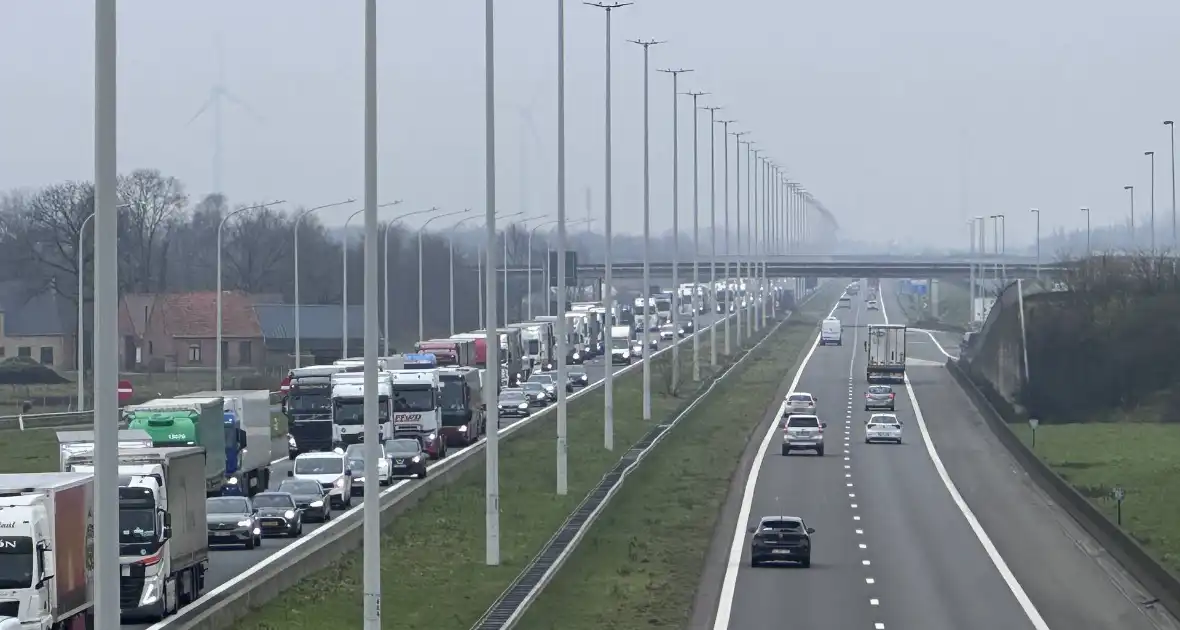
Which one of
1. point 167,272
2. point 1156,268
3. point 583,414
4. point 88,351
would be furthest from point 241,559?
point 167,272

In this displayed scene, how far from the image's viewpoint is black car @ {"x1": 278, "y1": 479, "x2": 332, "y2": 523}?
1890 inches

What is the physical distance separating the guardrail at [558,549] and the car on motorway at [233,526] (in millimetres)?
5980

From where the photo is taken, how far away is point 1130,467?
218 ft

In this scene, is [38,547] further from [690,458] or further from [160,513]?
[690,458]

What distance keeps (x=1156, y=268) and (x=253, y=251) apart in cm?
6027

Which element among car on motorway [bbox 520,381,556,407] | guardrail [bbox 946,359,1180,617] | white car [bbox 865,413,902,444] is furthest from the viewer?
car on motorway [bbox 520,381,556,407]

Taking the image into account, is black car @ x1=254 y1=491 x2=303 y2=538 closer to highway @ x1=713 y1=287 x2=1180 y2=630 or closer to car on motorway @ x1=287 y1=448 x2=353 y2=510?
car on motorway @ x1=287 y1=448 x2=353 y2=510

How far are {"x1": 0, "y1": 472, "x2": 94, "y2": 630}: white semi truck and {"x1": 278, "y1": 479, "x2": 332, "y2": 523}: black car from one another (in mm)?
19585

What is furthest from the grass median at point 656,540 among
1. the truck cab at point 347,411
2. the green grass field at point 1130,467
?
the green grass field at point 1130,467

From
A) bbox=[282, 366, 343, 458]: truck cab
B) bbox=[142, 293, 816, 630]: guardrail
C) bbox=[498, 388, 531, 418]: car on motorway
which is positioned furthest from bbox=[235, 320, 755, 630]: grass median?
bbox=[498, 388, 531, 418]: car on motorway

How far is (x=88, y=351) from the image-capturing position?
Result: 107m

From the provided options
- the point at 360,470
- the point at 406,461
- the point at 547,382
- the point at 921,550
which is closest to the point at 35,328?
the point at 547,382

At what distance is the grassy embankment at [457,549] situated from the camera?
3316 cm

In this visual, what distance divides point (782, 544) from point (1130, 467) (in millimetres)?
26588
